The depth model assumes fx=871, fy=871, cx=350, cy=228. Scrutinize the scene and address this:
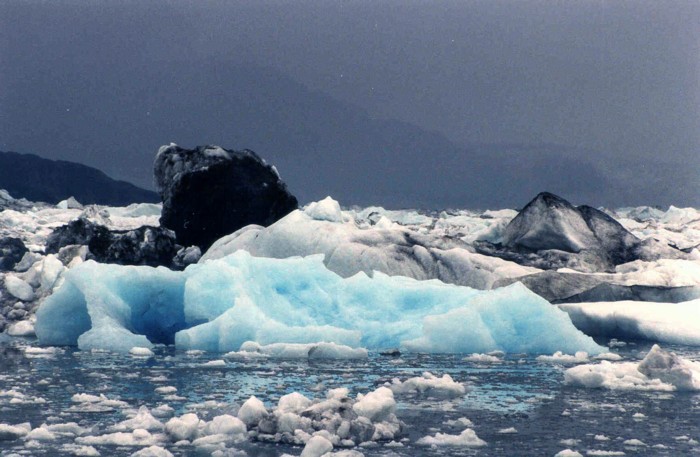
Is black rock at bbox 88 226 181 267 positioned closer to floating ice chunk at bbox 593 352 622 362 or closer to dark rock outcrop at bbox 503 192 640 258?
dark rock outcrop at bbox 503 192 640 258

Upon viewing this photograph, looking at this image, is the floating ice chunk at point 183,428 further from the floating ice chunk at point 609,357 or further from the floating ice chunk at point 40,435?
the floating ice chunk at point 609,357

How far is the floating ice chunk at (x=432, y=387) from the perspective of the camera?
7.34m

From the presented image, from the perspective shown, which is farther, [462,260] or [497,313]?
[462,260]

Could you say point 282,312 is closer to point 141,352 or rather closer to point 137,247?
point 141,352

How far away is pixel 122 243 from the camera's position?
18203mm

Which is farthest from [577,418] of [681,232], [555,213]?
[681,232]

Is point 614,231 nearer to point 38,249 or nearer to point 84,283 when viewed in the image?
point 84,283

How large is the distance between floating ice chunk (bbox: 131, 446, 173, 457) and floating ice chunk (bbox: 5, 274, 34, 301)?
31.7 ft

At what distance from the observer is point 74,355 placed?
33.6 ft

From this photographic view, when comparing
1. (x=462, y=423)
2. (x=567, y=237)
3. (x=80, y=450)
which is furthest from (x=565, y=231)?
(x=80, y=450)

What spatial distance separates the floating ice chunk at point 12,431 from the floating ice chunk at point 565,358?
20.4 feet

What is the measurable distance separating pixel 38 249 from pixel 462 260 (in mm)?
11765

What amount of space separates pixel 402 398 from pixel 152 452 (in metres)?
2.76

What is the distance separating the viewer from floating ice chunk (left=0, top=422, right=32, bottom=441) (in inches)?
216
